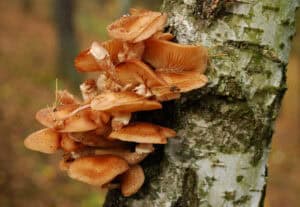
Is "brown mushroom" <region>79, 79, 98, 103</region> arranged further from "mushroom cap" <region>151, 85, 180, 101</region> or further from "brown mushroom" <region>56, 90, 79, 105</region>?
"mushroom cap" <region>151, 85, 180, 101</region>

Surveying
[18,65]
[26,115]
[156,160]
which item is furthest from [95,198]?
[18,65]

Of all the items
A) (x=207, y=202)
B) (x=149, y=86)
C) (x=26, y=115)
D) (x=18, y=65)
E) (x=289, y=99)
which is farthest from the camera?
(x=289, y=99)

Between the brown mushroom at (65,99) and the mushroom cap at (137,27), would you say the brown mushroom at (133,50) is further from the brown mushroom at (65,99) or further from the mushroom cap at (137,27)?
the brown mushroom at (65,99)

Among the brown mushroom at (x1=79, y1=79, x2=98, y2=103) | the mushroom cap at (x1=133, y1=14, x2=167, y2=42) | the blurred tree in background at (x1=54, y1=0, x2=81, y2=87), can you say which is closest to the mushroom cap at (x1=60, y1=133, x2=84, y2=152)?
the brown mushroom at (x1=79, y1=79, x2=98, y2=103)

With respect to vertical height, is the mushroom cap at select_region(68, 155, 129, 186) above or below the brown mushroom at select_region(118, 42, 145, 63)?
below

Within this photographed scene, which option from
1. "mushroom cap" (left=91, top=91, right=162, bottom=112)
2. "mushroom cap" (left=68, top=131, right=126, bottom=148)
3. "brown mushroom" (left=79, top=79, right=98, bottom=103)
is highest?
"mushroom cap" (left=91, top=91, right=162, bottom=112)

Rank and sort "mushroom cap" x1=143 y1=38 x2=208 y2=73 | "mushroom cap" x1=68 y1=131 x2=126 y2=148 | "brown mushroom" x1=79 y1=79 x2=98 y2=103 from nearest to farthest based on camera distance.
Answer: "mushroom cap" x1=143 y1=38 x2=208 y2=73, "mushroom cap" x1=68 y1=131 x2=126 y2=148, "brown mushroom" x1=79 y1=79 x2=98 y2=103

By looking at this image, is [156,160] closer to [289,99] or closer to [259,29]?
[259,29]

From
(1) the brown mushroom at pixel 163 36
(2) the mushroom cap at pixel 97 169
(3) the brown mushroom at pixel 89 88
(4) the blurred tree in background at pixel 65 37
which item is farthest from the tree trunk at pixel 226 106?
(4) the blurred tree in background at pixel 65 37
